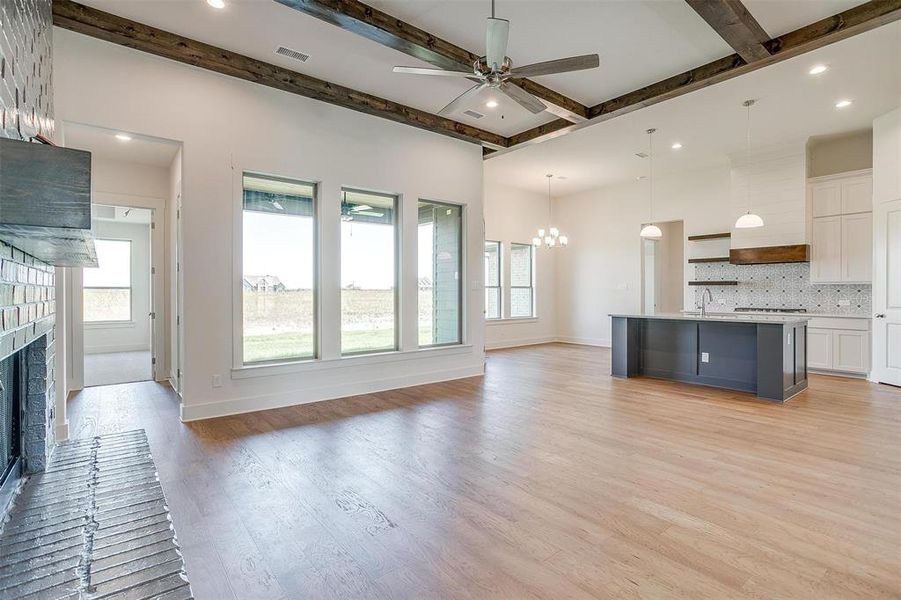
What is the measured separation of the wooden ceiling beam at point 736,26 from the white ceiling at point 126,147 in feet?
15.9

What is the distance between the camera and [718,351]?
18.1 ft

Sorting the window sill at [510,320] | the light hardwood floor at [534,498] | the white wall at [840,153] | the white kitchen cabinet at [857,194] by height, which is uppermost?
A: the white wall at [840,153]

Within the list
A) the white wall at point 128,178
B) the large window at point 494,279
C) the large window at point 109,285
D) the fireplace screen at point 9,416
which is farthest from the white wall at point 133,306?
the fireplace screen at point 9,416

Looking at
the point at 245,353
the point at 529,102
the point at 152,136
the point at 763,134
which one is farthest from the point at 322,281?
the point at 763,134

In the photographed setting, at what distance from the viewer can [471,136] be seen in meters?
6.29

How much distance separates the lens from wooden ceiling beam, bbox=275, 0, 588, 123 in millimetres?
3387

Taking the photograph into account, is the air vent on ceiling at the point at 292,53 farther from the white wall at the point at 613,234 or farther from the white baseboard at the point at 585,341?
the white baseboard at the point at 585,341

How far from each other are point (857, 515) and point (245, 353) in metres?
4.99

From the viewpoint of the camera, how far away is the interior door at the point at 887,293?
18.0 ft

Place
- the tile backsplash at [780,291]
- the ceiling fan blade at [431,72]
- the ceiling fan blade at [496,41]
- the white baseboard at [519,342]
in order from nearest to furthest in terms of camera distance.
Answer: the ceiling fan blade at [496,41], the ceiling fan blade at [431,72], the tile backsplash at [780,291], the white baseboard at [519,342]

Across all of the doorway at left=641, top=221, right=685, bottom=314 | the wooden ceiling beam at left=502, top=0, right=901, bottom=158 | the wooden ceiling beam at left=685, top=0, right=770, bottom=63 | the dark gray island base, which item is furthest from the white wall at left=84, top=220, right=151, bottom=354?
the doorway at left=641, top=221, right=685, bottom=314

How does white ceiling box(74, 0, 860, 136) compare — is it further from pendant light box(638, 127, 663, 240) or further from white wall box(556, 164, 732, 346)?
white wall box(556, 164, 732, 346)

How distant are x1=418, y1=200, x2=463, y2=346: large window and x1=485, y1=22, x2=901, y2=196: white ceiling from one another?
7.02ft

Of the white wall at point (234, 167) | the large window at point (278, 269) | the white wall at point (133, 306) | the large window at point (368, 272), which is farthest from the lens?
the white wall at point (133, 306)
